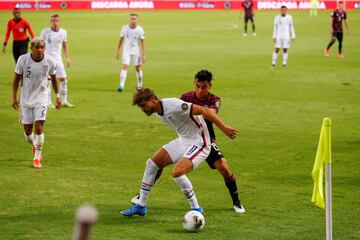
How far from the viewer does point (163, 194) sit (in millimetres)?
13570

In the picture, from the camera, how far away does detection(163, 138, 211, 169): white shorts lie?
11.5 metres

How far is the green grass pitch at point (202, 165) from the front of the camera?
457 inches

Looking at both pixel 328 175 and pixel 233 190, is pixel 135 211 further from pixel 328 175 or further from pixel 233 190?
pixel 328 175

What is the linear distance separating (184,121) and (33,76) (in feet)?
15.7

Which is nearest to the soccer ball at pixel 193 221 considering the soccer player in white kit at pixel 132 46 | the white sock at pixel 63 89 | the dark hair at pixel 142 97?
the dark hair at pixel 142 97

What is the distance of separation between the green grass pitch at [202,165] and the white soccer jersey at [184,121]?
1177mm

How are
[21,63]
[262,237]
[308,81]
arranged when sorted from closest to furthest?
[262,237] < [21,63] < [308,81]

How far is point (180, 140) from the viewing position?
38.5 ft

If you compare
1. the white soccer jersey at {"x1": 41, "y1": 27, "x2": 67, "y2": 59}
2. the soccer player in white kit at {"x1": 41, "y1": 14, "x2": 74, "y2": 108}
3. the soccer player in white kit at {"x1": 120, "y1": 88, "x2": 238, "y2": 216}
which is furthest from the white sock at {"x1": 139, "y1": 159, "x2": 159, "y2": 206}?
the white soccer jersey at {"x1": 41, "y1": 27, "x2": 67, "y2": 59}

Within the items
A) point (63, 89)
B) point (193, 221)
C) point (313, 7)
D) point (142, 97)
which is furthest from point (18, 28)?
point (313, 7)

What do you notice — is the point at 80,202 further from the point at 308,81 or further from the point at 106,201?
the point at 308,81

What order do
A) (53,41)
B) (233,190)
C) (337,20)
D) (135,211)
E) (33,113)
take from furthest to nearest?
(337,20) → (53,41) → (33,113) → (233,190) → (135,211)

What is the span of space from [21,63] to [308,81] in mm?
16397

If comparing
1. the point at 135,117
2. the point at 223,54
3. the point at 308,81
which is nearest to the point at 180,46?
the point at 223,54
